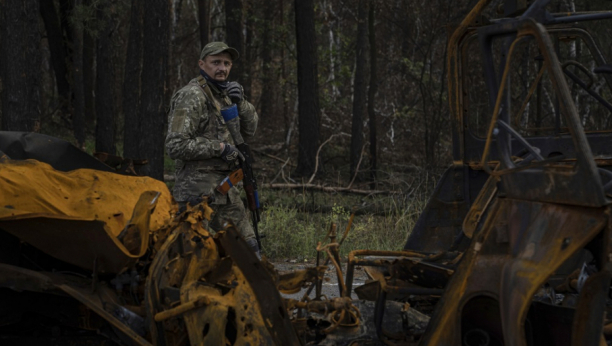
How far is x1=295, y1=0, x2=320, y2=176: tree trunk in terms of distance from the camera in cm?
1553

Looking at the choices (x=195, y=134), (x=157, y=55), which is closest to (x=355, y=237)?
(x=195, y=134)

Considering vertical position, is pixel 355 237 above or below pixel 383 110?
below

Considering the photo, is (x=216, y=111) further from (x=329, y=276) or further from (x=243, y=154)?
(x=329, y=276)

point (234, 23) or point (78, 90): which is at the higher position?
point (234, 23)

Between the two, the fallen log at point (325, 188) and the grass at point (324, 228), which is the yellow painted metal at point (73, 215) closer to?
the grass at point (324, 228)

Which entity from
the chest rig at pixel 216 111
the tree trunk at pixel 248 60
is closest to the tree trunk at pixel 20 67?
the chest rig at pixel 216 111

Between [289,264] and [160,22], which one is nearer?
[289,264]

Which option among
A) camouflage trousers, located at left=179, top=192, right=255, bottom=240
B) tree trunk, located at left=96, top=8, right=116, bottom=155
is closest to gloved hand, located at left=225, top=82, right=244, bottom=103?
camouflage trousers, located at left=179, top=192, right=255, bottom=240

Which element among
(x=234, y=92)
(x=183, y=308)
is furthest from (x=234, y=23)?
(x=183, y=308)

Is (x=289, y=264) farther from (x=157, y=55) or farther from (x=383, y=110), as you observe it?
(x=383, y=110)

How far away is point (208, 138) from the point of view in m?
6.24

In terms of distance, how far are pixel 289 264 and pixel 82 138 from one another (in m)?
9.82

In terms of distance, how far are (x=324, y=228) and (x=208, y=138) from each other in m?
3.91

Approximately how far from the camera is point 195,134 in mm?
6180
